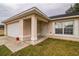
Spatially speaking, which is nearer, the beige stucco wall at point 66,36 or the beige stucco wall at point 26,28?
the beige stucco wall at point 66,36

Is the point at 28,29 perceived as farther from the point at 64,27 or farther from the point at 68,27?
the point at 68,27

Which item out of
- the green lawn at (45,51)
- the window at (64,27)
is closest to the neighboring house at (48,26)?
the window at (64,27)

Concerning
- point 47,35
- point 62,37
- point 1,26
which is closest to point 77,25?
point 62,37

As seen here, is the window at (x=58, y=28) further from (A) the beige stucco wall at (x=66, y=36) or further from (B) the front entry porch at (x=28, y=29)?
(B) the front entry porch at (x=28, y=29)

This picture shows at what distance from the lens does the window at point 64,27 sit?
898cm

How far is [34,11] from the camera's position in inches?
265

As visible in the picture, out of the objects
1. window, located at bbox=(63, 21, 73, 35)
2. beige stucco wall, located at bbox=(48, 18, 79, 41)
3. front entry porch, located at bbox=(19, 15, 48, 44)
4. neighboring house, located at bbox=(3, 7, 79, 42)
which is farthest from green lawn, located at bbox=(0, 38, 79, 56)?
window, located at bbox=(63, 21, 73, 35)

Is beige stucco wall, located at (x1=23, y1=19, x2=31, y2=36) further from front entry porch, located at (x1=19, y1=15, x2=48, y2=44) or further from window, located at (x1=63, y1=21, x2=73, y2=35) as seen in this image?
window, located at (x1=63, y1=21, x2=73, y2=35)

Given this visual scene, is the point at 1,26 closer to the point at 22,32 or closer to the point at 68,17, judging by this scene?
the point at 22,32

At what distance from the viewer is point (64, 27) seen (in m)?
9.52

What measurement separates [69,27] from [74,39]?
56.2 inches

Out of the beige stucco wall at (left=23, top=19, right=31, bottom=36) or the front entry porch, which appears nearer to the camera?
the front entry porch

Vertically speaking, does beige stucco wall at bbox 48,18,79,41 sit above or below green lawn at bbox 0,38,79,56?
above

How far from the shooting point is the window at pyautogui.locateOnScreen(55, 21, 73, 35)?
29.5 ft
